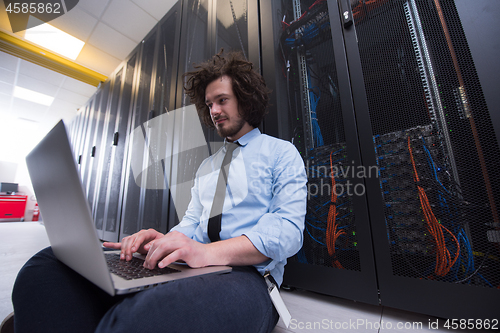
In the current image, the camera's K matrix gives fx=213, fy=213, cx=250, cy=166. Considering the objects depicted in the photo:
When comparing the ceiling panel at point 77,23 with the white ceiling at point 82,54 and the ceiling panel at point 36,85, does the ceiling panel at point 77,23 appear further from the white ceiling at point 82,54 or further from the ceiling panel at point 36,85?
the ceiling panel at point 36,85

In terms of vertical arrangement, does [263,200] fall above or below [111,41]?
below

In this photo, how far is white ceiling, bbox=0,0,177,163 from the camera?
2768 millimetres

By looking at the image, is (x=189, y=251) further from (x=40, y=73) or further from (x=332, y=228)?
(x=40, y=73)

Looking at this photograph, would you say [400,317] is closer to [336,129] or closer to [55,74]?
[336,129]

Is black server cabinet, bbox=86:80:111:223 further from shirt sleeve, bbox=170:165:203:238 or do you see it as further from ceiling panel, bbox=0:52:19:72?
shirt sleeve, bbox=170:165:203:238

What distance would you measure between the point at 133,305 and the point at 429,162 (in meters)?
1.04

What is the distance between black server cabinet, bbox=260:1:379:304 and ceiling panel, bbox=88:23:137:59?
9.63 ft

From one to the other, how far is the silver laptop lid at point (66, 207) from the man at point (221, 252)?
7 centimetres

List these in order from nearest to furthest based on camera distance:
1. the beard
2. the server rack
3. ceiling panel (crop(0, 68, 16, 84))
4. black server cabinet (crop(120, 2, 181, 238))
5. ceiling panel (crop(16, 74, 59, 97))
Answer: the server rack → the beard → black server cabinet (crop(120, 2, 181, 238)) → ceiling panel (crop(0, 68, 16, 84)) → ceiling panel (crop(16, 74, 59, 97))

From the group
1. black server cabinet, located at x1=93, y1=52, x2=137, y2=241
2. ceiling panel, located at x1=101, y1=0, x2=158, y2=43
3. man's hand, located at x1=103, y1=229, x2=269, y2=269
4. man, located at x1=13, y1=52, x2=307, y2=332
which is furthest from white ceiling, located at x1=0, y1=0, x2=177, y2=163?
man's hand, located at x1=103, y1=229, x2=269, y2=269

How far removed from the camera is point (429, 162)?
825 mm

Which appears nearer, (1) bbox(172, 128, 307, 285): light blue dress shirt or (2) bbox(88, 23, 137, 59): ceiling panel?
(1) bbox(172, 128, 307, 285): light blue dress shirt

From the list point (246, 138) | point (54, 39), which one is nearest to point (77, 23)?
point (54, 39)

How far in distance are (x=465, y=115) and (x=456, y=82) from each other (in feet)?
0.44
